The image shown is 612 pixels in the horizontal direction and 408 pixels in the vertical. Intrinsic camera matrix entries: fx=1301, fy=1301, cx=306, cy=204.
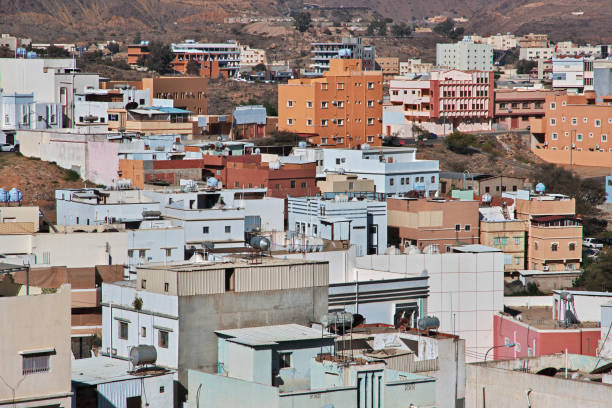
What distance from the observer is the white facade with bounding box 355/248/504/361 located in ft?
87.1

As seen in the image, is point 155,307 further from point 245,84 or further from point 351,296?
point 245,84

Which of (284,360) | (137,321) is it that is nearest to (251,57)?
(137,321)

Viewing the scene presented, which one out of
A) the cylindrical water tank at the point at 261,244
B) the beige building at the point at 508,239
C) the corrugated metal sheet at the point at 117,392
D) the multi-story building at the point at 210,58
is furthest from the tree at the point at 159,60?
the corrugated metal sheet at the point at 117,392

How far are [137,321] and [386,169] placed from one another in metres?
22.4

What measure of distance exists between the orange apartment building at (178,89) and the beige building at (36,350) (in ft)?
141

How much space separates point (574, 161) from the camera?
65000 millimetres

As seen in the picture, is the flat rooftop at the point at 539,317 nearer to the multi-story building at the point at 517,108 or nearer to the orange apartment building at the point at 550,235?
the orange apartment building at the point at 550,235

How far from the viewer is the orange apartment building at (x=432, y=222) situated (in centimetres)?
3462

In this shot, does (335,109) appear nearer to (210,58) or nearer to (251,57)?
(210,58)

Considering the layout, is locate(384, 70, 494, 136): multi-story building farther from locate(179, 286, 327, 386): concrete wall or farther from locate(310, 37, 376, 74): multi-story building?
locate(179, 286, 327, 386): concrete wall

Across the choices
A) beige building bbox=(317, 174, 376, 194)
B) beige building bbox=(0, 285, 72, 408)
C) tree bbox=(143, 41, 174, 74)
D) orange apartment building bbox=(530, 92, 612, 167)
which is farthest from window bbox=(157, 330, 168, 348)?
tree bbox=(143, 41, 174, 74)

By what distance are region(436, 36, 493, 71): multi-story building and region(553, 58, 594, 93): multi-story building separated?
26.0 meters

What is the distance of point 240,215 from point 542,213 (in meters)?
10.2

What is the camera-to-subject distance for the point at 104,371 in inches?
708
